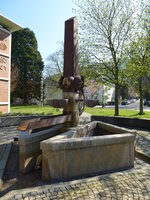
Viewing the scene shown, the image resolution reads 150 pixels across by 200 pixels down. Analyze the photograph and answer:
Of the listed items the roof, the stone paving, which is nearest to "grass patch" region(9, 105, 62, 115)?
the roof

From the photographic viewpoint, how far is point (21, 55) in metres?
36.0

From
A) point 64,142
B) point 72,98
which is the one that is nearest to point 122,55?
point 72,98

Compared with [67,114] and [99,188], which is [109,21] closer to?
[67,114]

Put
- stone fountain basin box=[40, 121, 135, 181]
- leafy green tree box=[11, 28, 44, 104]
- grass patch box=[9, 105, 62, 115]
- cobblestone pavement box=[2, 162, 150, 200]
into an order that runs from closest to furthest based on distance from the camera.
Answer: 1. cobblestone pavement box=[2, 162, 150, 200]
2. stone fountain basin box=[40, 121, 135, 181]
3. grass patch box=[9, 105, 62, 115]
4. leafy green tree box=[11, 28, 44, 104]

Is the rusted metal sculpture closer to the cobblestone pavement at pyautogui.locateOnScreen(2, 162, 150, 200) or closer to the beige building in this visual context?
the cobblestone pavement at pyautogui.locateOnScreen(2, 162, 150, 200)

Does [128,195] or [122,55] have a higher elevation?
[122,55]

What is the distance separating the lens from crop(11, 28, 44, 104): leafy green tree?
35500 millimetres

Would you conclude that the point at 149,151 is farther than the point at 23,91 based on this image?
No

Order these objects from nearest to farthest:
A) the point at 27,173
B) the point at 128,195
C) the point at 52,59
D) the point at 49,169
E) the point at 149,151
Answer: the point at 128,195 → the point at 49,169 → the point at 27,173 → the point at 149,151 → the point at 52,59

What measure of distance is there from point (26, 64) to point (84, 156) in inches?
1418

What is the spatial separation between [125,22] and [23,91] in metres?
27.5

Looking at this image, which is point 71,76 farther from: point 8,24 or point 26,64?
point 26,64

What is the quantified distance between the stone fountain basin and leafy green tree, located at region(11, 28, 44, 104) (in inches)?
1329

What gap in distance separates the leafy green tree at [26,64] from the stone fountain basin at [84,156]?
33754 millimetres
